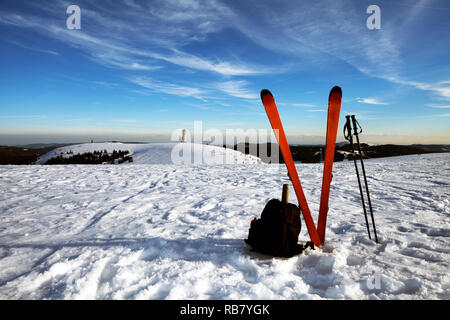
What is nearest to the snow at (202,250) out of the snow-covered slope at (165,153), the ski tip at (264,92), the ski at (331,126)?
the ski at (331,126)

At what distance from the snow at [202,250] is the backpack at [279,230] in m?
0.13

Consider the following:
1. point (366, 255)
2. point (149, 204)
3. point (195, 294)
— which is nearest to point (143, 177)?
point (149, 204)

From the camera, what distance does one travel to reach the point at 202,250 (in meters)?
3.17

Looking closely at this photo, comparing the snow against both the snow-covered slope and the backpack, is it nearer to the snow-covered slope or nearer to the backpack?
the backpack

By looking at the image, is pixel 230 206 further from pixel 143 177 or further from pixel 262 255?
pixel 143 177

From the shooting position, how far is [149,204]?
558 centimetres

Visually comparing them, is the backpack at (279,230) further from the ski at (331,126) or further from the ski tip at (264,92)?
the ski tip at (264,92)

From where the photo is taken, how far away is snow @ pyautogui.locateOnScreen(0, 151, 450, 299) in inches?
90.7

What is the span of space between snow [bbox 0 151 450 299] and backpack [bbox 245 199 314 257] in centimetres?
13

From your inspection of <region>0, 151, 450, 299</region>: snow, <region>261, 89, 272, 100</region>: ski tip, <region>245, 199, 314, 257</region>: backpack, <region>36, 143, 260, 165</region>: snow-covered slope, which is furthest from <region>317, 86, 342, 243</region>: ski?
<region>36, 143, 260, 165</region>: snow-covered slope

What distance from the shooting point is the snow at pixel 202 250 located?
2.30 meters

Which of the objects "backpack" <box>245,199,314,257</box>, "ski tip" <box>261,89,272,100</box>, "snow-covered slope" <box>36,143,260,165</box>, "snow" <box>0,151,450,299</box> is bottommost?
"snow" <box>0,151,450,299</box>
